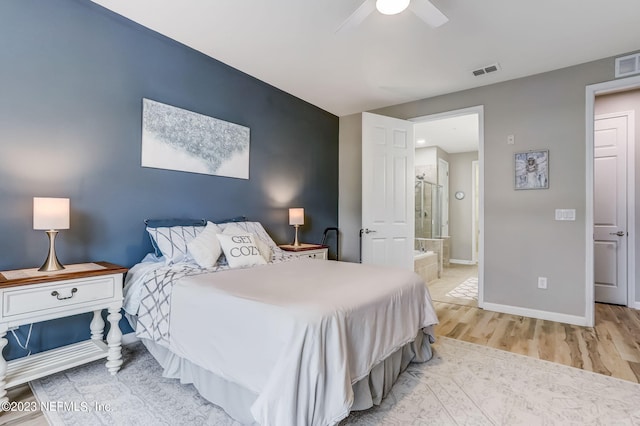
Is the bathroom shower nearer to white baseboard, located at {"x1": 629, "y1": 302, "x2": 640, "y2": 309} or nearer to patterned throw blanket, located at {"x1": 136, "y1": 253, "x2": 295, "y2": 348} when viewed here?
white baseboard, located at {"x1": 629, "y1": 302, "x2": 640, "y2": 309}

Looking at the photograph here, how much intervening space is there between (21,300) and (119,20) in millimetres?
2198


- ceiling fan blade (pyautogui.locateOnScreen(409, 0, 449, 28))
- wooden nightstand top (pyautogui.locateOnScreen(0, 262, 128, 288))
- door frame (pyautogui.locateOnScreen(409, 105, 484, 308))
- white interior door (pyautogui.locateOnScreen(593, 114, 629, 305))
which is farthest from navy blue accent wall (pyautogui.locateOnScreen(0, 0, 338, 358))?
white interior door (pyautogui.locateOnScreen(593, 114, 629, 305))

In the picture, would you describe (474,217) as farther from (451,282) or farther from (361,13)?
(361,13)

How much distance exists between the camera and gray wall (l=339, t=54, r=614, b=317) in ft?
10.6

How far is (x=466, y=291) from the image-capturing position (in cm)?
450

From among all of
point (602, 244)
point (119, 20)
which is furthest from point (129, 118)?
point (602, 244)

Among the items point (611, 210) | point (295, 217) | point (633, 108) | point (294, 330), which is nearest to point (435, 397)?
point (294, 330)

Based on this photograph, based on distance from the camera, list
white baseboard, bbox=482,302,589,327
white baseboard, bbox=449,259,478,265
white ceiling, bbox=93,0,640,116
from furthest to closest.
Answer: white baseboard, bbox=449,259,478,265
white baseboard, bbox=482,302,589,327
white ceiling, bbox=93,0,640,116

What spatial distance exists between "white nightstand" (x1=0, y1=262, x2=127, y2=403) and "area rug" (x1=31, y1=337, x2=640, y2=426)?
0.53 ft

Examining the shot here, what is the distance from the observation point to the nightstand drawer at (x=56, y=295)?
1679 mm

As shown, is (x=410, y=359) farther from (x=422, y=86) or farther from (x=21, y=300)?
(x=422, y=86)

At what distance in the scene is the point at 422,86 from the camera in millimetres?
3814

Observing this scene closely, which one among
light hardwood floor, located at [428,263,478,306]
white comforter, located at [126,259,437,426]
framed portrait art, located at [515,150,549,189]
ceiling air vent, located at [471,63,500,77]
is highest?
ceiling air vent, located at [471,63,500,77]

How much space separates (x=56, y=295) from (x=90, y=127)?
128 cm
